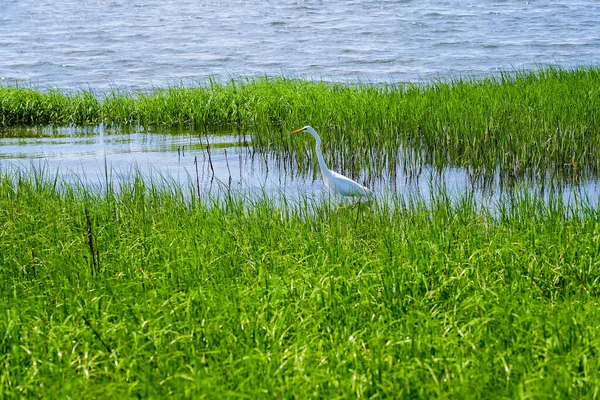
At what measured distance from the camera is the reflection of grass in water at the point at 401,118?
36.8 feet

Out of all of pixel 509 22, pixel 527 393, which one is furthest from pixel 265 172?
Result: pixel 509 22

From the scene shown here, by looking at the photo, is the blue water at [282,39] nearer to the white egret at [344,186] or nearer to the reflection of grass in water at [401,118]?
the reflection of grass in water at [401,118]

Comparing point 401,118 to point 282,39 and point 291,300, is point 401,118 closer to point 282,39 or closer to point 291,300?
point 291,300

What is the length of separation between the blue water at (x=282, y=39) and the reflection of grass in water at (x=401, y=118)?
4528 millimetres

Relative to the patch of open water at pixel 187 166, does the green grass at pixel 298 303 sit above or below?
above

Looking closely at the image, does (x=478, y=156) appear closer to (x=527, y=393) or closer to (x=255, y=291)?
(x=255, y=291)

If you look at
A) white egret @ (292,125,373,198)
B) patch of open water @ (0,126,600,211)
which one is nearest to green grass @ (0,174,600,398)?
white egret @ (292,125,373,198)

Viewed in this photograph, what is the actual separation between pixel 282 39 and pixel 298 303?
31956 mm

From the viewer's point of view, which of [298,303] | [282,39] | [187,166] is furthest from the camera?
[282,39]

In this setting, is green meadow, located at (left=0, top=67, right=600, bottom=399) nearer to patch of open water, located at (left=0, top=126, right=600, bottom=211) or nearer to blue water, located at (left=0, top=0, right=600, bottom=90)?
patch of open water, located at (left=0, top=126, right=600, bottom=211)

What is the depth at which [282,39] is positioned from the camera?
36.5m

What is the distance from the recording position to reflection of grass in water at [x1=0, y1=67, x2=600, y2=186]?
11211 mm

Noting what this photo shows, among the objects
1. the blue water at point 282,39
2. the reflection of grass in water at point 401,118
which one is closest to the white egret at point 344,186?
the reflection of grass in water at point 401,118

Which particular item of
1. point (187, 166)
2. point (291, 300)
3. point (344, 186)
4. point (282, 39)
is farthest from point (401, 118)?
point (282, 39)
